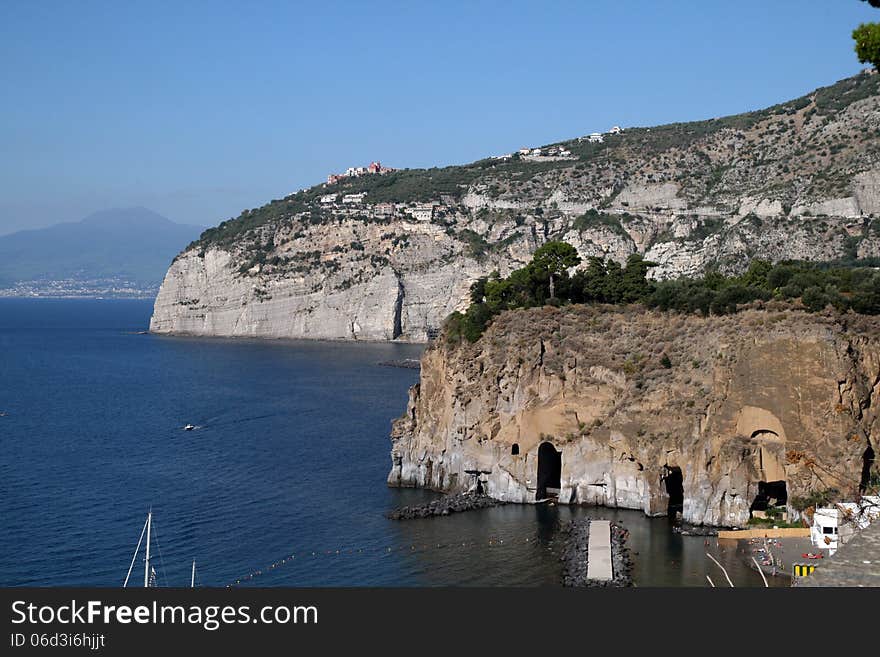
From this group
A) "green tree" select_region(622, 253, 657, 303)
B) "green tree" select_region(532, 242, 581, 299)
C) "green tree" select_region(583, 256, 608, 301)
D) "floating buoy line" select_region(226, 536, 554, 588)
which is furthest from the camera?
"green tree" select_region(532, 242, 581, 299)

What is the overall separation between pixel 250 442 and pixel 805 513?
105 ft

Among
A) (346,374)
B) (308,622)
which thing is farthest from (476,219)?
(308,622)

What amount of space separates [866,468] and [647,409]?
823cm

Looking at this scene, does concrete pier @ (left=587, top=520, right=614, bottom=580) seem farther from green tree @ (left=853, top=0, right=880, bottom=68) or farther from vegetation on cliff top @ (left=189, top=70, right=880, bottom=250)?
vegetation on cliff top @ (left=189, top=70, right=880, bottom=250)

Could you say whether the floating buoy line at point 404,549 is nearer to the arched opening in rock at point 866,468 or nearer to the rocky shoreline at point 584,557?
the rocky shoreline at point 584,557

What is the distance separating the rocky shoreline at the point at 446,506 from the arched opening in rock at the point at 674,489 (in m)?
6.67

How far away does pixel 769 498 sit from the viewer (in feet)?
128

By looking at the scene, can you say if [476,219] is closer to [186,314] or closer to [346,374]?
[186,314]

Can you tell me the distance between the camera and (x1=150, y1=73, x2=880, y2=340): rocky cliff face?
110062mm

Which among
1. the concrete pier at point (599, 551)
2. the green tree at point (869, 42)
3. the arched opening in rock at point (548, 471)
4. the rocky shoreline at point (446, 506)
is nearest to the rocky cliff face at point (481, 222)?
the arched opening in rock at point (548, 471)

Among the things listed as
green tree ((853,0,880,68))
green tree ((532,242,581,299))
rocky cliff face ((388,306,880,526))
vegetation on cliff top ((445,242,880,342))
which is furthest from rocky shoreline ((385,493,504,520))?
green tree ((853,0,880,68))

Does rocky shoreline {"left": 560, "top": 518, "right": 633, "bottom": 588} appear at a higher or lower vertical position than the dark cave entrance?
lower

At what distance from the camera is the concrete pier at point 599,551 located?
32.1 meters

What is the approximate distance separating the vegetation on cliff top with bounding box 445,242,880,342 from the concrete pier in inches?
444
